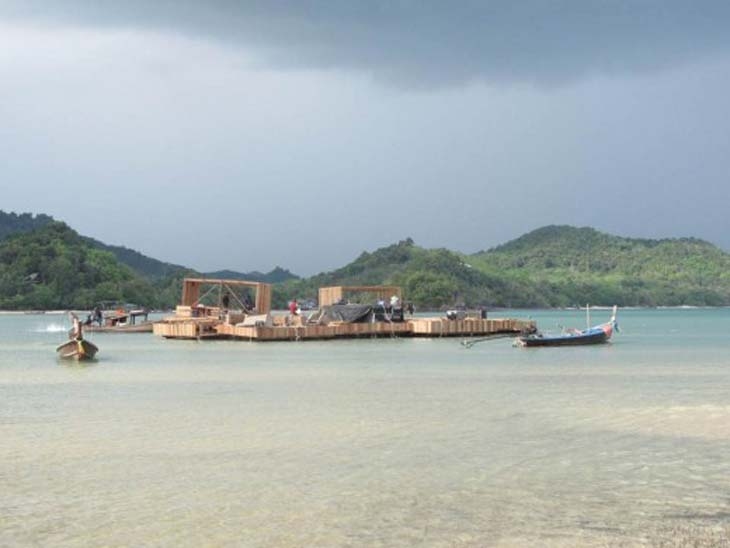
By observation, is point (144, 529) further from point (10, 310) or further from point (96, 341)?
point (10, 310)

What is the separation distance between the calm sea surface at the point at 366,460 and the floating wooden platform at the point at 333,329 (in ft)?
85.2

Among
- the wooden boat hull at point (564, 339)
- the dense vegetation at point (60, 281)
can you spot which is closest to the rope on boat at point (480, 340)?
the wooden boat hull at point (564, 339)

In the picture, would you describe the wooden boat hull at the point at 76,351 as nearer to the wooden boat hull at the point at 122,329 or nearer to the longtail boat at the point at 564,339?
the longtail boat at the point at 564,339

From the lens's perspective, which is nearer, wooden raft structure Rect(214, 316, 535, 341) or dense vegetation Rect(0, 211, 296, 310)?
wooden raft structure Rect(214, 316, 535, 341)

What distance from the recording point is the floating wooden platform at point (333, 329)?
61.5 m

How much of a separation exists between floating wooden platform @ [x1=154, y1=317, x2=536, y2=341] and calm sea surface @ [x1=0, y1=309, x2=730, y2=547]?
85.2 ft

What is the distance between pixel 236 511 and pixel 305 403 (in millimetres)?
13505

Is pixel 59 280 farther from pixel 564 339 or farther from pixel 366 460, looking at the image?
pixel 366 460

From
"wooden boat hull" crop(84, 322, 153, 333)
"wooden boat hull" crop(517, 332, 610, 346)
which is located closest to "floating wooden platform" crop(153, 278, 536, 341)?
"wooden boat hull" crop(517, 332, 610, 346)

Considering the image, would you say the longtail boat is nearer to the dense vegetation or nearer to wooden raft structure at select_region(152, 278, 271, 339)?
wooden raft structure at select_region(152, 278, 271, 339)

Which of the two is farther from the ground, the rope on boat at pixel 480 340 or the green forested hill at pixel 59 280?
the green forested hill at pixel 59 280

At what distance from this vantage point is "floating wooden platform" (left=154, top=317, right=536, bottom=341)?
6150 cm

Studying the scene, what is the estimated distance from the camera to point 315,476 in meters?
15.7

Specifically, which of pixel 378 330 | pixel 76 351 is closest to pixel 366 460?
pixel 76 351
